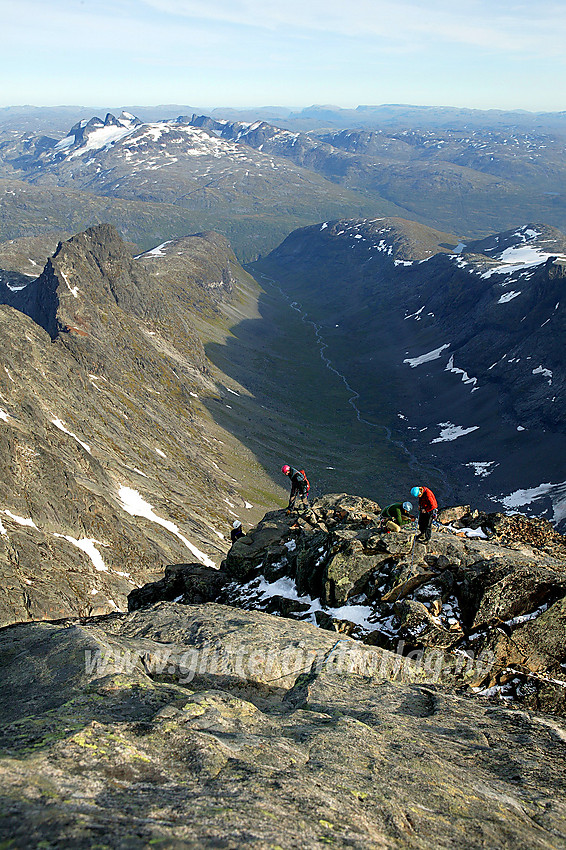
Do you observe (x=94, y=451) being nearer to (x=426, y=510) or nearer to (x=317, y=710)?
(x=426, y=510)

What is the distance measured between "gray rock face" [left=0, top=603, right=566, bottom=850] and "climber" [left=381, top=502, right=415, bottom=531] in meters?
8.45

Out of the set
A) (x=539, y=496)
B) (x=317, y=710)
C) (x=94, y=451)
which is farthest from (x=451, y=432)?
(x=317, y=710)

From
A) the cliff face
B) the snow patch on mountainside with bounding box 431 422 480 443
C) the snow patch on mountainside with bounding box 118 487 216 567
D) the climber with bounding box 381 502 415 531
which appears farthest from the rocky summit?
the snow patch on mountainside with bounding box 431 422 480 443

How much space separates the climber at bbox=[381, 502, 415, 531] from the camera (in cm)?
2866

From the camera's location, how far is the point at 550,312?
196 m

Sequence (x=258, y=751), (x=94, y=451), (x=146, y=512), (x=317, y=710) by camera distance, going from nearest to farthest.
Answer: (x=258, y=751)
(x=317, y=710)
(x=146, y=512)
(x=94, y=451)

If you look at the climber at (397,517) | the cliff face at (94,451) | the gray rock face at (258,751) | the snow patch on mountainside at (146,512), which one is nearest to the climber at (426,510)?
the climber at (397,517)

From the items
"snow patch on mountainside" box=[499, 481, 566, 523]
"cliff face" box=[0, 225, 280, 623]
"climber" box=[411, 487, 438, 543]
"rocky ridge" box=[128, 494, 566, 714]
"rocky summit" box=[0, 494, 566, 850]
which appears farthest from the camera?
"snow patch on mountainside" box=[499, 481, 566, 523]

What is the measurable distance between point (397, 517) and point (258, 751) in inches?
719

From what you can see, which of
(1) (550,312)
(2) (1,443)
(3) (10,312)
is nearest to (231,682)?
(2) (1,443)

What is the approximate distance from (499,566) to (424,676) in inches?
245

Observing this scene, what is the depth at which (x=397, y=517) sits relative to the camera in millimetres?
29047

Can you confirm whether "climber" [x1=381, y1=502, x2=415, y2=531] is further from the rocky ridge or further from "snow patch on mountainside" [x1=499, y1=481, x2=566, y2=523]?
"snow patch on mountainside" [x1=499, y1=481, x2=566, y2=523]

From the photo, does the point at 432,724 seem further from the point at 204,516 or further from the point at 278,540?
the point at 204,516
